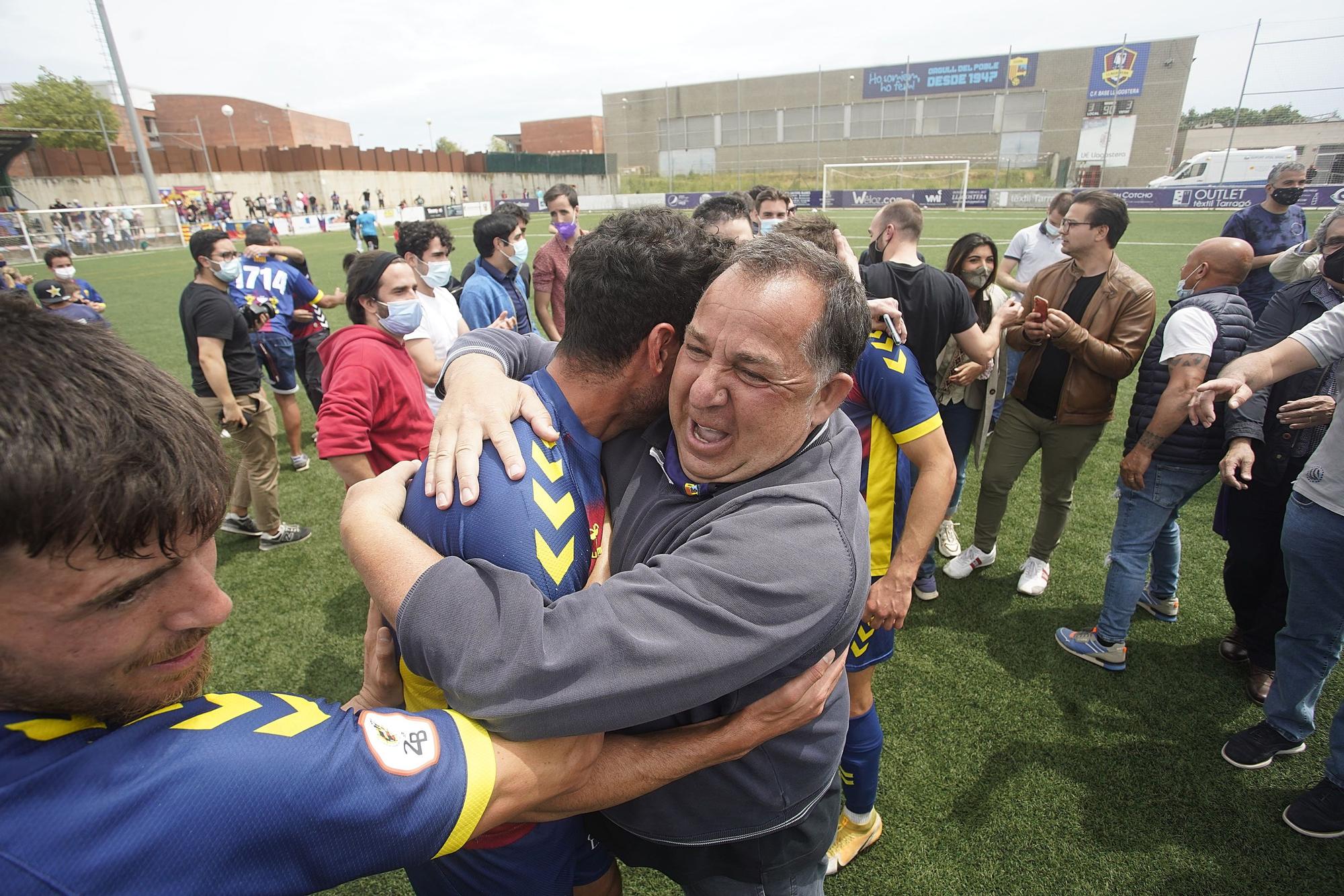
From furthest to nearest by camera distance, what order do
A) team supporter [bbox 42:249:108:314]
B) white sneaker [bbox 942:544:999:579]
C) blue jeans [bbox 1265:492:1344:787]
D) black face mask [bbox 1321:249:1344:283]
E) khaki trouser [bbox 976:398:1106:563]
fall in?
1. team supporter [bbox 42:249:108:314]
2. white sneaker [bbox 942:544:999:579]
3. khaki trouser [bbox 976:398:1106:563]
4. black face mask [bbox 1321:249:1344:283]
5. blue jeans [bbox 1265:492:1344:787]

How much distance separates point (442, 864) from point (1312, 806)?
11.8 feet

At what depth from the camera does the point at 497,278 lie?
20.7ft

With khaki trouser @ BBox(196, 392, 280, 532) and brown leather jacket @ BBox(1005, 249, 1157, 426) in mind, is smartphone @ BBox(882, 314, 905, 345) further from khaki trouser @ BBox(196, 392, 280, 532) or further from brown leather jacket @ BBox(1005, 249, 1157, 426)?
khaki trouser @ BBox(196, 392, 280, 532)

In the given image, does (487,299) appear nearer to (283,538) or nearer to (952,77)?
(283,538)

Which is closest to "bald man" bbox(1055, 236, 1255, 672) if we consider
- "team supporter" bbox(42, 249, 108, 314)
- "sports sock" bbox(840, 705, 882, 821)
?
"sports sock" bbox(840, 705, 882, 821)

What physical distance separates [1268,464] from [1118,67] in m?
58.5

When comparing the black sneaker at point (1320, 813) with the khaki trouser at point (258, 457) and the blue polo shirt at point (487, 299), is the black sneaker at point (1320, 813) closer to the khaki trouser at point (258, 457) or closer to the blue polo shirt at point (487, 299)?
the blue polo shirt at point (487, 299)

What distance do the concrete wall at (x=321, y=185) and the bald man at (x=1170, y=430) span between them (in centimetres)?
4851

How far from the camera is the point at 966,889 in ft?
8.79

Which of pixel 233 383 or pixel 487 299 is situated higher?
pixel 487 299

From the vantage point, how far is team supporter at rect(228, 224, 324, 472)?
659 cm

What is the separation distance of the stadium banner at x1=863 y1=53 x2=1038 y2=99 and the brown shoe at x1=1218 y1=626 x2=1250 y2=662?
189ft

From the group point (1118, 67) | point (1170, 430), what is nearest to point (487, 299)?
point (1170, 430)

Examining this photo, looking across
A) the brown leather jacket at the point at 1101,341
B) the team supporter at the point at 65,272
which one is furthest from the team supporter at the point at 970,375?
the team supporter at the point at 65,272
